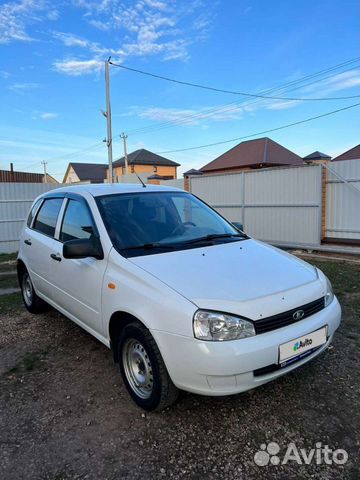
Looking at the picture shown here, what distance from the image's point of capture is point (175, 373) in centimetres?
239

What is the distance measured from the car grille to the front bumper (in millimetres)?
34

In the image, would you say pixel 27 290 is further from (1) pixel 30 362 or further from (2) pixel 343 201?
(2) pixel 343 201

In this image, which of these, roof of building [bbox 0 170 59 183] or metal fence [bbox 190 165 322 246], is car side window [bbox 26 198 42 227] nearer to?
metal fence [bbox 190 165 322 246]

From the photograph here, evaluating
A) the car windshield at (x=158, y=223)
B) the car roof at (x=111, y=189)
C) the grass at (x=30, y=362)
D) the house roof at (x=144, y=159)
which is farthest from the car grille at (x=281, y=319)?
the house roof at (x=144, y=159)

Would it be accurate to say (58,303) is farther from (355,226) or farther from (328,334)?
(355,226)

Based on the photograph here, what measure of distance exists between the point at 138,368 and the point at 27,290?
2.96m

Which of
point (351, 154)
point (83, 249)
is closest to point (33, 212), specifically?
point (83, 249)

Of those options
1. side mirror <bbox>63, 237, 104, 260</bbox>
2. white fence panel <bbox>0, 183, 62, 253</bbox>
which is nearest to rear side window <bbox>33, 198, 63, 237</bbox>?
side mirror <bbox>63, 237, 104, 260</bbox>

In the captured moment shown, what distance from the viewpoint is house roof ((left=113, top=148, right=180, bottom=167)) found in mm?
53491

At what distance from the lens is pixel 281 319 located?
2.45m

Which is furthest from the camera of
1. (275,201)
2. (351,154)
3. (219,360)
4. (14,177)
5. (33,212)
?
(351,154)

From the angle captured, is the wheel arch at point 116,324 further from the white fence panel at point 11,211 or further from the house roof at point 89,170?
the house roof at point 89,170

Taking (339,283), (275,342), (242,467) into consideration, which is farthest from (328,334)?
(339,283)

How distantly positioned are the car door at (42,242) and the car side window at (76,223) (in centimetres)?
26
